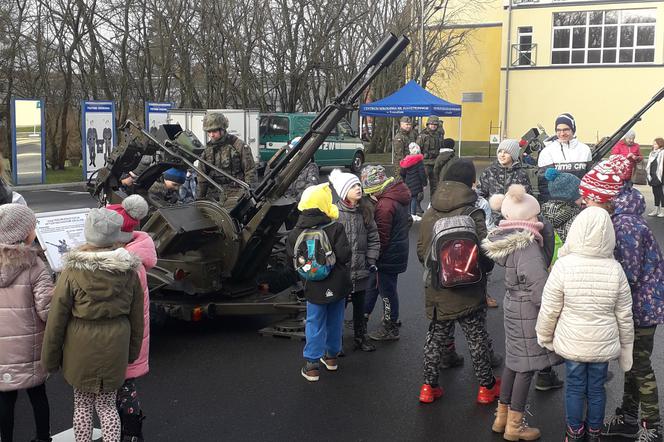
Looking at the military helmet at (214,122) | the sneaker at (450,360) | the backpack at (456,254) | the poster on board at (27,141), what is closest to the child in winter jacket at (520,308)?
the backpack at (456,254)

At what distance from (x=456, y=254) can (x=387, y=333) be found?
2.09 meters

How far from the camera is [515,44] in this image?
4244 centimetres

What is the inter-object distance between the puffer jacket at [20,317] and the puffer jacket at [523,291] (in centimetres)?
274

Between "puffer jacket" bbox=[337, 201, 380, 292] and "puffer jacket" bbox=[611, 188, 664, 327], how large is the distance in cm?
227

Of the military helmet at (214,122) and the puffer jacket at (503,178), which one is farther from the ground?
the military helmet at (214,122)

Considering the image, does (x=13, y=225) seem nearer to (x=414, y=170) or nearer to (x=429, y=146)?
(x=414, y=170)

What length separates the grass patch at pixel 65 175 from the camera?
2265 centimetres

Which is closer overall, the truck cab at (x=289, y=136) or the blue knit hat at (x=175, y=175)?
the blue knit hat at (x=175, y=175)

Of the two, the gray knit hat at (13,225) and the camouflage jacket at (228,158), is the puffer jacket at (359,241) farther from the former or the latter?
the gray knit hat at (13,225)

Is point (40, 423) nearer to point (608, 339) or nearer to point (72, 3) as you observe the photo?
point (608, 339)

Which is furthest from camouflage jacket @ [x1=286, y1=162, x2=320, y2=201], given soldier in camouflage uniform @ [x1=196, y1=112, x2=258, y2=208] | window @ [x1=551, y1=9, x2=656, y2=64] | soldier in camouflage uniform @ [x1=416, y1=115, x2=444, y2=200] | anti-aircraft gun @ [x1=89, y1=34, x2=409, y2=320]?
window @ [x1=551, y1=9, x2=656, y2=64]

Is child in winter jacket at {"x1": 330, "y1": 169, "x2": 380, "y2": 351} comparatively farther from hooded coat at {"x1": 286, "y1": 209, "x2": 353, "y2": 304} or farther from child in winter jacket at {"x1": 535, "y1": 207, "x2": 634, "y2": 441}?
child in winter jacket at {"x1": 535, "y1": 207, "x2": 634, "y2": 441}

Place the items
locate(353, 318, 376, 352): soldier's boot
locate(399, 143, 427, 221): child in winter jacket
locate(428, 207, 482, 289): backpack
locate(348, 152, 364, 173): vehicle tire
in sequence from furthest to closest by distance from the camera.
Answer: locate(348, 152, 364, 173): vehicle tire, locate(399, 143, 427, 221): child in winter jacket, locate(353, 318, 376, 352): soldier's boot, locate(428, 207, 482, 289): backpack

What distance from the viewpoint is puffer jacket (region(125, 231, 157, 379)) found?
4.29 m
